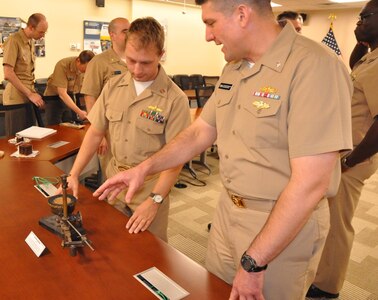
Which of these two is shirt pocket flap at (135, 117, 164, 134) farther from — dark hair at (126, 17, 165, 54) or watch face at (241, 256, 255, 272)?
watch face at (241, 256, 255, 272)

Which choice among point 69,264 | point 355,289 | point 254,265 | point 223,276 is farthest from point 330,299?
point 69,264

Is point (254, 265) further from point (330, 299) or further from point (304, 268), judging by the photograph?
point (330, 299)

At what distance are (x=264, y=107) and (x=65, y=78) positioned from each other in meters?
3.35

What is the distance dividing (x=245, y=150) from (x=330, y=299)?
65.4 inches

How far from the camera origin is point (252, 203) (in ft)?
3.99

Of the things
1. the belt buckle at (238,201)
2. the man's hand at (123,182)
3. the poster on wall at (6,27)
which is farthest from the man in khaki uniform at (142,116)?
the poster on wall at (6,27)

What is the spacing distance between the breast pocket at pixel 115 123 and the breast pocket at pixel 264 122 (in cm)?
81

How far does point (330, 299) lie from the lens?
232 centimetres

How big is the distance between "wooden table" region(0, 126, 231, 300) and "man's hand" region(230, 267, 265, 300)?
4 centimetres

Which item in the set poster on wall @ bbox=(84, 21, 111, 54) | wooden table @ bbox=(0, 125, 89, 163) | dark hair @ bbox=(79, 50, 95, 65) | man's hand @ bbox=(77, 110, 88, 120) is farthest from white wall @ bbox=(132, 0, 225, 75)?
wooden table @ bbox=(0, 125, 89, 163)

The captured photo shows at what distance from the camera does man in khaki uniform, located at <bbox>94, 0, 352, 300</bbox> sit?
99cm

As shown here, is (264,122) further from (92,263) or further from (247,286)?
(92,263)

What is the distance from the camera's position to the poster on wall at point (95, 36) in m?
7.20

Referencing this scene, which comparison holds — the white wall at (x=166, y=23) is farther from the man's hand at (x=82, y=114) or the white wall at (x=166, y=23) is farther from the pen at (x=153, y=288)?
the pen at (x=153, y=288)
